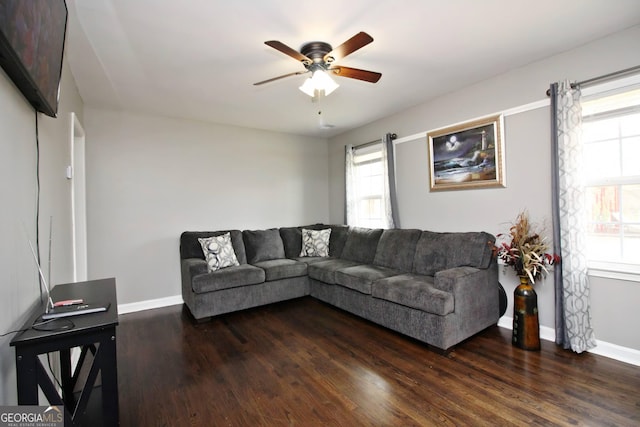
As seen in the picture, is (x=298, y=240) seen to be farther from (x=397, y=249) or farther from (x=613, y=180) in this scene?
(x=613, y=180)

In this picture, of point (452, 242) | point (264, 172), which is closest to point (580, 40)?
point (452, 242)

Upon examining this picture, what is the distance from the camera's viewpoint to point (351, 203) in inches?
196

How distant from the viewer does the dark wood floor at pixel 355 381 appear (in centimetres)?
184

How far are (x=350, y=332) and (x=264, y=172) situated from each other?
9.57 ft

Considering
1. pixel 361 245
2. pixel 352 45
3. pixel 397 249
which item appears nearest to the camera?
pixel 352 45

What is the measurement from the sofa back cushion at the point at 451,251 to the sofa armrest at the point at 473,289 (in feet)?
0.44

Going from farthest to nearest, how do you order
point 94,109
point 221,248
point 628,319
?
1. point 221,248
2. point 94,109
3. point 628,319

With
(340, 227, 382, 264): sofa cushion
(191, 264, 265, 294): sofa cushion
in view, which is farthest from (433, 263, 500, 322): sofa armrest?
(191, 264, 265, 294): sofa cushion

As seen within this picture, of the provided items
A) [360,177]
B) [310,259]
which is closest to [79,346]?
[310,259]

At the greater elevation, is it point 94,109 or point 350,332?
point 94,109

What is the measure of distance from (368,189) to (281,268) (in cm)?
189

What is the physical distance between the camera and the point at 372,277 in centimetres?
327

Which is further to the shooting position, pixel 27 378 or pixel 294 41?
pixel 294 41

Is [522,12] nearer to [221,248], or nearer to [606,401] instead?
[606,401]
